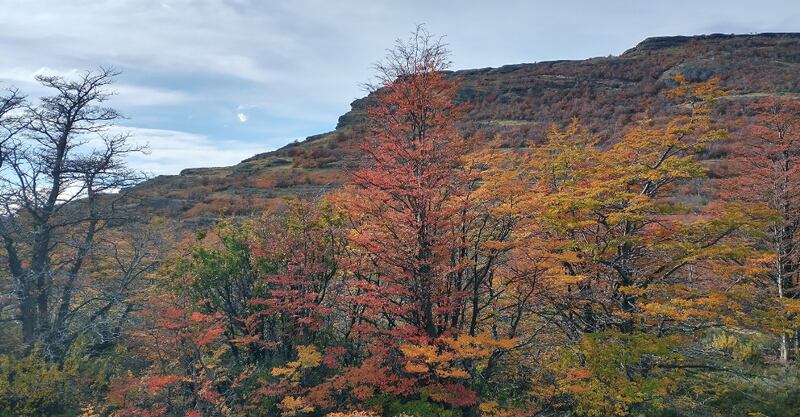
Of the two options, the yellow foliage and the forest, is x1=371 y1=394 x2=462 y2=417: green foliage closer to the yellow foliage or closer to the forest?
the forest

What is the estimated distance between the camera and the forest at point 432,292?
37.0 ft

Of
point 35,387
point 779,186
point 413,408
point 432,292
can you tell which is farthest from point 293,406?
point 779,186

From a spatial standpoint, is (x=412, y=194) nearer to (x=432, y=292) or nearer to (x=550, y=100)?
(x=432, y=292)

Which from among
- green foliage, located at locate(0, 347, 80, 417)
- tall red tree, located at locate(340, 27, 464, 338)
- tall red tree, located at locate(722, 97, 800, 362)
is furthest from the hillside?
tall red tree, located at locate(340, 27, 464, 338)

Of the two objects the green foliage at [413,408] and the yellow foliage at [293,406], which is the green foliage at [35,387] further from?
the green foliage at [413,408]

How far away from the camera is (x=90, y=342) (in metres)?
16.8

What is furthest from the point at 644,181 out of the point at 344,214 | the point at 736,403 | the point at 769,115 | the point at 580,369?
the point at 769,115

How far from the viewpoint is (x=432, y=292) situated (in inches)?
A: 454

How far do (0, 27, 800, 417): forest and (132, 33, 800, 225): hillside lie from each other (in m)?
20.2

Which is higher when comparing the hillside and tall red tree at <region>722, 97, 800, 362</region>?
the hillside

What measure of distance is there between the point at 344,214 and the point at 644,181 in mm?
8729

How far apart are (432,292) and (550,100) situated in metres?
56.9

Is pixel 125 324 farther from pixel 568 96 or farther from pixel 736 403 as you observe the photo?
pixel 568 96

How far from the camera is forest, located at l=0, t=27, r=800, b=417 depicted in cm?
1127
